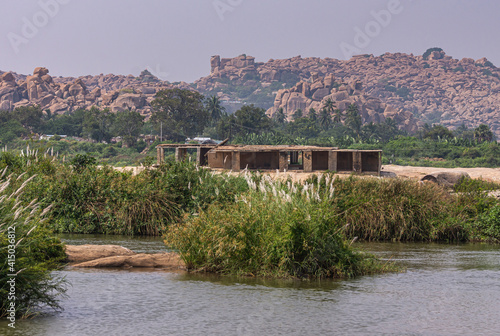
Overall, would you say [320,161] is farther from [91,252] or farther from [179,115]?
[179,115]

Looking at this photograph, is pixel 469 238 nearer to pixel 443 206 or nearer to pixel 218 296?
pixel 443 206

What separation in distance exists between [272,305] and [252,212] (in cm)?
249

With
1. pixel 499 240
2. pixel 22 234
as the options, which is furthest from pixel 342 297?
pixel 499 240

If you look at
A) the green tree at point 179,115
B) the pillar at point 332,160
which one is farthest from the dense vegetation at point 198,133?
the pillar at point 332,160

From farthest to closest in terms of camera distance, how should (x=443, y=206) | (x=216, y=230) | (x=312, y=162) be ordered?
(x=312, y=162)
(x=443, y=206)
(x=216, y=230)

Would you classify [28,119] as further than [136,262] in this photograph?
Yes

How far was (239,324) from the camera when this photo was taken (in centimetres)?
880

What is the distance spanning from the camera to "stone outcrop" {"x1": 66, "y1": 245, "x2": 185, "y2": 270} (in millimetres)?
13086

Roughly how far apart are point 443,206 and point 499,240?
2.12m

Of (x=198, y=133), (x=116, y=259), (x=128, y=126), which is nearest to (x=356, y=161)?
(x=116, y=259)

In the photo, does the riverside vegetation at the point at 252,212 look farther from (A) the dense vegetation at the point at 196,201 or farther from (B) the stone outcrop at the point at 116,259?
(B) the stone outcrop at the point at 116,259

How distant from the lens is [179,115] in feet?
409

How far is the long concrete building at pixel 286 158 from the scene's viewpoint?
4156 cm

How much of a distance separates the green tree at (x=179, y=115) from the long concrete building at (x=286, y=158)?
73.0 meters
